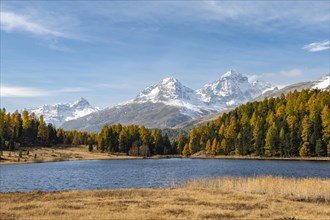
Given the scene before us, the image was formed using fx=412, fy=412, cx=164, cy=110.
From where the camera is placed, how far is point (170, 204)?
139 feet

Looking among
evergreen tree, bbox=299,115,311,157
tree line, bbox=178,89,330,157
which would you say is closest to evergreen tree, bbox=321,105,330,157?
tree line, bbox=178,89,330,157

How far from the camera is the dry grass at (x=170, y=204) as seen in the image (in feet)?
117

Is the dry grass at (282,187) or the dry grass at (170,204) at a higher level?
the dry grass at (282,187)

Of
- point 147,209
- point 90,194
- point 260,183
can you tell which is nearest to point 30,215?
point 147,209

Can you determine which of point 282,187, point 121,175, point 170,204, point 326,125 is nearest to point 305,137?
point 326,125

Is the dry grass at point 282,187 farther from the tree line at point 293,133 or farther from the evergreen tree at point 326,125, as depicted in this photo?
the evergreen tree at point 326,125

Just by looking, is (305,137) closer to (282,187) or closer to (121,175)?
(121,175)

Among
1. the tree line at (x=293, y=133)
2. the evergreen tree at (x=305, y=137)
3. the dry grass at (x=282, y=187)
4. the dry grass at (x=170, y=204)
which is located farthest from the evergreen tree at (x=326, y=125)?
the dry grass at (x=170, y=204)

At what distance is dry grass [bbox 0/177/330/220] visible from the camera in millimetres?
35812

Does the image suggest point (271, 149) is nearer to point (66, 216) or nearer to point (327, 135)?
point (327, 135)

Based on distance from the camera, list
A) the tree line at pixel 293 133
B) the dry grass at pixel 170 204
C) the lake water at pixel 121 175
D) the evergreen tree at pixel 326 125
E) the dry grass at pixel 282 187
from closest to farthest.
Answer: the dry grass at pixel 170 204
the dry grass at pixel 282 187
the lake water at pixel 121 175
the evergreen tree at pixel 326 125
the tree line at pixel 293 133

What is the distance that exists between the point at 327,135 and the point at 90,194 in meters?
135

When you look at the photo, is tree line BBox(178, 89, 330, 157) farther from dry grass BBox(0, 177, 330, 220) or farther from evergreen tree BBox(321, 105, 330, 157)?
dry grass BBox(0, 177, 330, 220)

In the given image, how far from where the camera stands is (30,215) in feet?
116
